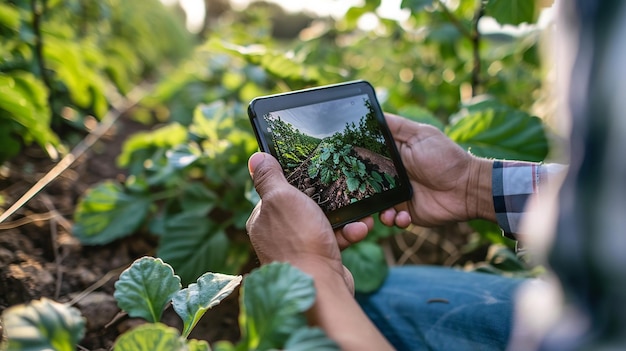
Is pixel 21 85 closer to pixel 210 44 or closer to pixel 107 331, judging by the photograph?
pixel 210 44

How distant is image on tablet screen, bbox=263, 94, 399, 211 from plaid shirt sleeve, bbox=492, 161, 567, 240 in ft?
0.64

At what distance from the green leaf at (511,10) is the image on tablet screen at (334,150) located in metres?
0.47

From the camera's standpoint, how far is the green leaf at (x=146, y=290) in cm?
65

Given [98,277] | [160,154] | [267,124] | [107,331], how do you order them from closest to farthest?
[267,124]
[107,331]
[98,277]
[160,154]

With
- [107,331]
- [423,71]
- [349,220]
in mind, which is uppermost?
[423,71]

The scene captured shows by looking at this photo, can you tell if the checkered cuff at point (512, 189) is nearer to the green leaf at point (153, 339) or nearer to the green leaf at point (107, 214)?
the green leaf at point (153, 339)

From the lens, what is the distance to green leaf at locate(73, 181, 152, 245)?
1.27 meters

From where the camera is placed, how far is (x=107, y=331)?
3.23 feet

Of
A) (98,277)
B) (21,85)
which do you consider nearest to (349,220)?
(98,277)

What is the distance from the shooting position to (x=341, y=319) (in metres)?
0.58

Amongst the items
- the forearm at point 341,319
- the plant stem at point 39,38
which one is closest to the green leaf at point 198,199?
the plant stem at point 39,38

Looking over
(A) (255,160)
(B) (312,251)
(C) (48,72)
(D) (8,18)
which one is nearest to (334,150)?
(A) (255,160)

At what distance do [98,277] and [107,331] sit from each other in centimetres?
21

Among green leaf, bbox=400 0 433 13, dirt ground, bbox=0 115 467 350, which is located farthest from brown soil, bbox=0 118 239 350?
green leaf, bbox=400 0 433 13
